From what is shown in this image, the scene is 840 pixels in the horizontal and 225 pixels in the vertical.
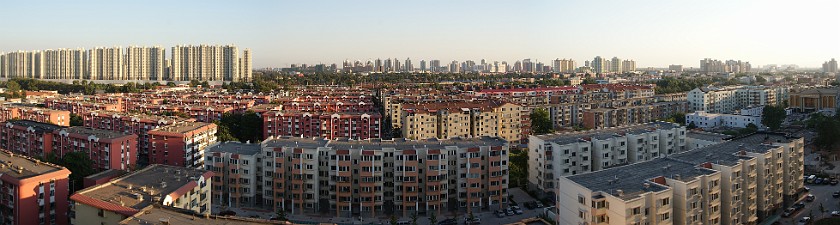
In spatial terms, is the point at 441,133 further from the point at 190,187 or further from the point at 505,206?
the point at 190,187

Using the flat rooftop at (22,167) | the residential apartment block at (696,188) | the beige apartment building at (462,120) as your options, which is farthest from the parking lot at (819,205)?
the flat rooftop at (22,167)

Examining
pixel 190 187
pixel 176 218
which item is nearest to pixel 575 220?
pixel 176 218

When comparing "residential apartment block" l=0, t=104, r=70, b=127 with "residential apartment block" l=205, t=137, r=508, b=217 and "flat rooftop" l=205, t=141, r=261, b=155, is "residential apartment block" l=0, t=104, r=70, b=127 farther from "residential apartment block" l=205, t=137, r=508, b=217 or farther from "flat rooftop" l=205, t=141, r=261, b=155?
"residential apartment block" l=205, t=137, r=508, b=217

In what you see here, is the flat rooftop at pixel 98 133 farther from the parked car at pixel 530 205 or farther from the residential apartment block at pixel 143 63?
the residential apartment block at pixel 143 63

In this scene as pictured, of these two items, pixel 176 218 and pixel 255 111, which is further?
pixel 255 111

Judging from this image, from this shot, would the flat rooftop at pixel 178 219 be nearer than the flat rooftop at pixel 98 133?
Yes

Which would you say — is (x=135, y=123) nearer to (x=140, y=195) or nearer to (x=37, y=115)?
(x=37, y=115)
